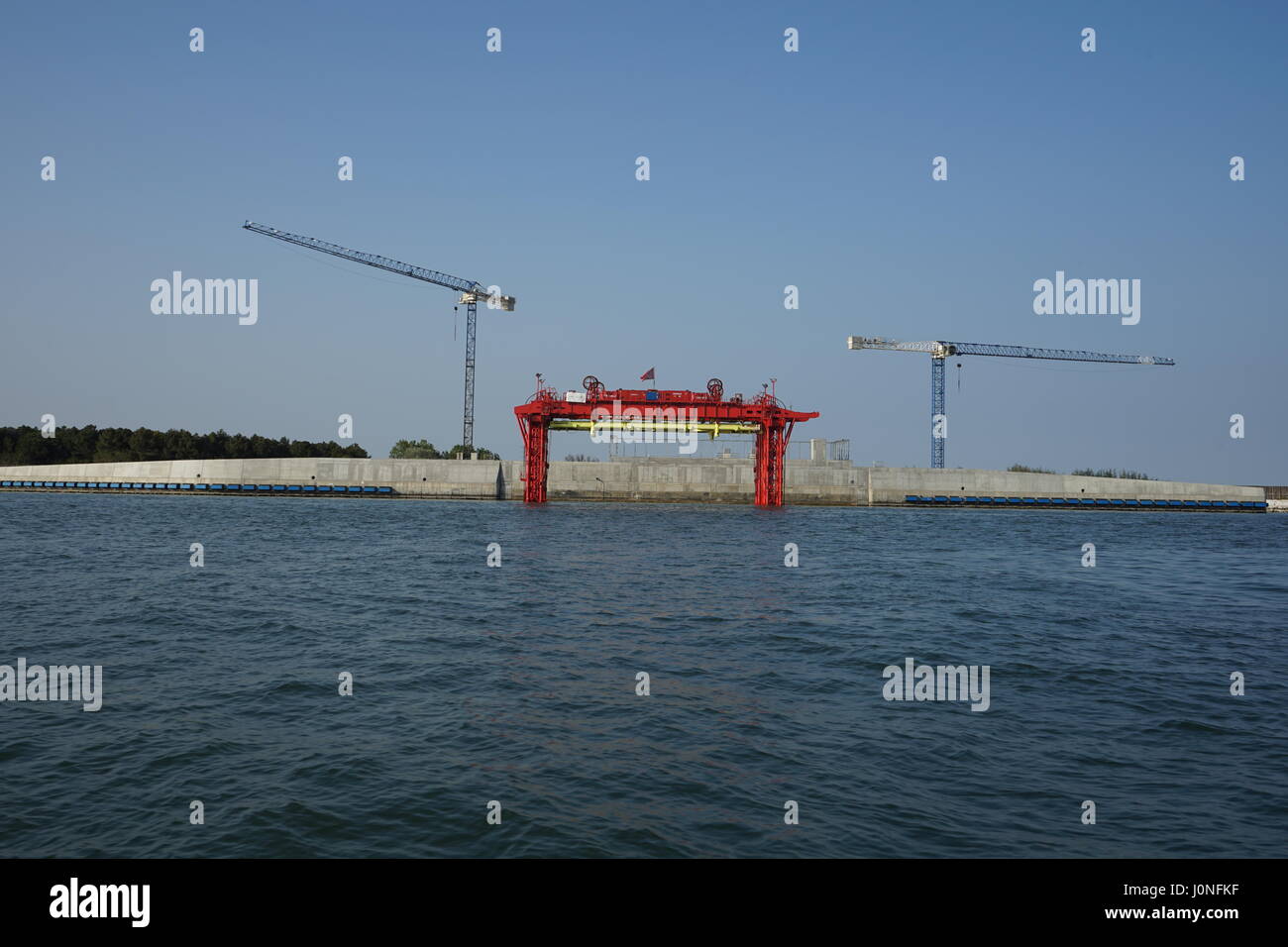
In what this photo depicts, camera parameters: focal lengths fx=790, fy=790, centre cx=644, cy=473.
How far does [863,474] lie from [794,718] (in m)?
106

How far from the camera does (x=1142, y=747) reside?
508 inches

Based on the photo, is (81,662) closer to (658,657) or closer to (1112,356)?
(658,657)

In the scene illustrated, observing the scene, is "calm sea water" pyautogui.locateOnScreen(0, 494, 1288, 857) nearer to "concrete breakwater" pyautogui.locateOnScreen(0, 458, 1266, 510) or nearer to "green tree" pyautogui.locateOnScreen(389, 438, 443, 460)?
"concrete breakwater" pyautogui.locateOnScreen(0, 458, 1266, 510)

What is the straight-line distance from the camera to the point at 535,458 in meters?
98.0

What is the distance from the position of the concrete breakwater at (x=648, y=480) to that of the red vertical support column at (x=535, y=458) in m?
8.36

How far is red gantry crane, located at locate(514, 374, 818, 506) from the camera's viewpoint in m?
92.1

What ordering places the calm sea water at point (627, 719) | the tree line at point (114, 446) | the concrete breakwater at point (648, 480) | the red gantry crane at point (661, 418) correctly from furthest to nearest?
the tree line at point (114, 446) < the concrete breakwater at point (648, 480) < the red gantry crane at point (661, 418) < the calm sea water at point (627, 719)

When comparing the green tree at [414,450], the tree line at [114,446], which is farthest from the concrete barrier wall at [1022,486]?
the tree line at [114,446]

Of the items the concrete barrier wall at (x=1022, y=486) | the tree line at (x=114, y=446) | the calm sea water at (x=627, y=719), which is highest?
the tree line at (x=114, y=446)

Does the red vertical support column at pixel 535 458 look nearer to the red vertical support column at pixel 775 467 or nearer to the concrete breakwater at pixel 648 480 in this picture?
the concrete breakwater at pixel 648 480

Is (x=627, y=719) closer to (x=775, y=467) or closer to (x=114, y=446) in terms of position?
(x=775, y=467)

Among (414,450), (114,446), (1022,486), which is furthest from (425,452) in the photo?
(1022,486)

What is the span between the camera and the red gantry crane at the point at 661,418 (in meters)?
92.1
